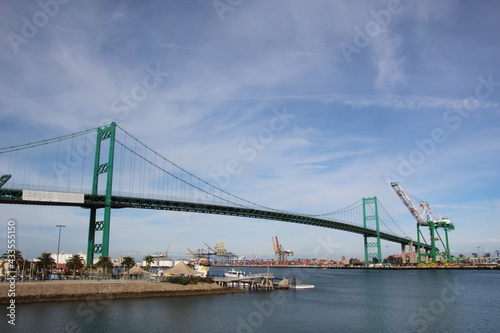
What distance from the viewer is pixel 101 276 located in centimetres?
5412

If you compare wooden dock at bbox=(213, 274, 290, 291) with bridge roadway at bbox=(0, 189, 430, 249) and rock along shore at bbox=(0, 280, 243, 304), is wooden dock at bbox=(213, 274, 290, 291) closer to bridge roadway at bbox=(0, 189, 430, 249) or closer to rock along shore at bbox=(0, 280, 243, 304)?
rock along shore at bbox=(0, 280, 243, 304)

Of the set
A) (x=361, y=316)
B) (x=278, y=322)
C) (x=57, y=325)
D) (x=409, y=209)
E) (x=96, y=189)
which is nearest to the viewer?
(x=57, y=325)

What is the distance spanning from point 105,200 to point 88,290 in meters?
19.5

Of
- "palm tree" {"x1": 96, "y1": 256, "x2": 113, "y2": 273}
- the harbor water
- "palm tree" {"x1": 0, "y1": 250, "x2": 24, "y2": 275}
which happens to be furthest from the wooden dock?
"palm tree" {"x1": 0, "y1": 250, "x2": 24, "y2": 275}

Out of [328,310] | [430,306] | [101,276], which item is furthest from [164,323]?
[430,306]

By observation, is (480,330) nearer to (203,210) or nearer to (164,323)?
(164,323)

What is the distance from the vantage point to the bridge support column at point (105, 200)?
58094 mm

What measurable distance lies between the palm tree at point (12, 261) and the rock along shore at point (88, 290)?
4.20 metres

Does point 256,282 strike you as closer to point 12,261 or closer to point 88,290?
point 88,290

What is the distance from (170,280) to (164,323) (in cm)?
2107

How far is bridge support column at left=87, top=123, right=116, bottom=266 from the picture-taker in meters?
58.1

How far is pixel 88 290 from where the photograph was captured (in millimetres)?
43531

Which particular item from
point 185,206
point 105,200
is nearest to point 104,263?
point 105,200

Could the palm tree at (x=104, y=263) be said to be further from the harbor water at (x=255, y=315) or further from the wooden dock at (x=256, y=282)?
the wooden dock at (x=256, y=282)
